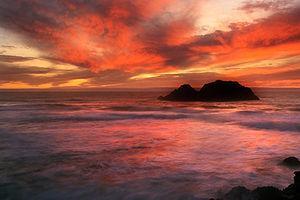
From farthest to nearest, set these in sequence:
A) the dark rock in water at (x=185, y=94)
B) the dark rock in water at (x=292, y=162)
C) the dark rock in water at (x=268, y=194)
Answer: the dark rock in water at (x=185, y=94) → the dark rock in water at (x=292, y=162) → the dark rock in water at (x=268, y=194)

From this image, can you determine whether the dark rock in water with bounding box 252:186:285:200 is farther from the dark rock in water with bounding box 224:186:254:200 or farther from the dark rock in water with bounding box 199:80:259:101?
the dark rock in water with bounding box 199:80:259:101

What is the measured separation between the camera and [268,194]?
963 centimetres

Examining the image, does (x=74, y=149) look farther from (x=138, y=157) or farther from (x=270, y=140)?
(x=270, y=140)

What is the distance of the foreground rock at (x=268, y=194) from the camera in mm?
9258

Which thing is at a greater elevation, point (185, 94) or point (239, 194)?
point (185, 94)

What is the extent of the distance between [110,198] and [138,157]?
633cm

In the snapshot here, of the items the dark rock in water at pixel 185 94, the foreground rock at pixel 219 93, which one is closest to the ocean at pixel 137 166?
the foreground rock at pixel 219 93

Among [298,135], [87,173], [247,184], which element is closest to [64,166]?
[87,173]

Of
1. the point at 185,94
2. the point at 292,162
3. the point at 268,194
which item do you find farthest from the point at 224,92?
the point at 268,194

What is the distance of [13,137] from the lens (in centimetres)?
2478

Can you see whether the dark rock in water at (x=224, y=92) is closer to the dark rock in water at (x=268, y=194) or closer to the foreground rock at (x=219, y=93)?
the foreground rock at (x=219, y=93)

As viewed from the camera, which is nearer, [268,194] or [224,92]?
[268,194]

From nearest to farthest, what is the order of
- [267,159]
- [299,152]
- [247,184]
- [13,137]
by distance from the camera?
[247,184] → [267,159] → [299,152] → [13,137]

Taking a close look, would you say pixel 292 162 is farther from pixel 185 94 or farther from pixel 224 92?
pixel 185 94
